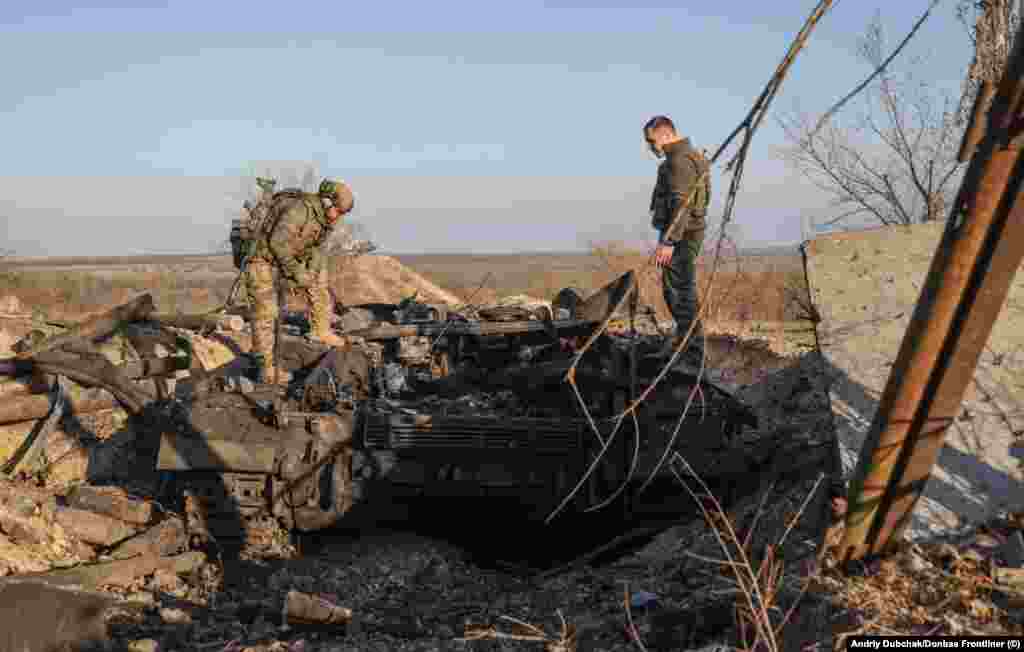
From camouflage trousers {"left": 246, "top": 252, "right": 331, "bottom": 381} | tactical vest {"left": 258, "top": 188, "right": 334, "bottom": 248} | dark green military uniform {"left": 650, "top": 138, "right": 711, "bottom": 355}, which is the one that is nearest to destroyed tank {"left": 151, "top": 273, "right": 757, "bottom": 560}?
dark green military uniform {"left": 650, "top": 138, "right": 711, "bottom": 355}

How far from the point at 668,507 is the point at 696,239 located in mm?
2223

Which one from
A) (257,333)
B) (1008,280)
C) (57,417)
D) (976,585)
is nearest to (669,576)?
(976,585)

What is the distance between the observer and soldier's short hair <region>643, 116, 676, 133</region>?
7.72 meters

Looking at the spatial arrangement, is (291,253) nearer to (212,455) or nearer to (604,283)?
(212,455)

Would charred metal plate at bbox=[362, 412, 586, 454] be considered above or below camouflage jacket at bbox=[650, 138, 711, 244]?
below

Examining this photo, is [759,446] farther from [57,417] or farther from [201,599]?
[57,417]

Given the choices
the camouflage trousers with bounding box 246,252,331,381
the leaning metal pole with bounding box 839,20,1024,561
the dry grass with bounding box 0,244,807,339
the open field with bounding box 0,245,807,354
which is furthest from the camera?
the dry grass with bounding box 0,244,807,339

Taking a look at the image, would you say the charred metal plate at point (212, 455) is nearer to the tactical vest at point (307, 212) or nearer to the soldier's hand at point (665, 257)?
the tactical vest at point (307, 212)

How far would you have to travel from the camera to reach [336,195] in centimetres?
918

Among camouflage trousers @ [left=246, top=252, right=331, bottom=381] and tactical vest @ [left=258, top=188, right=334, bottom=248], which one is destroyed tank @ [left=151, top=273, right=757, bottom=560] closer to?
camouflage trousers @ [left=246, top=252, right=331, bottom=381]

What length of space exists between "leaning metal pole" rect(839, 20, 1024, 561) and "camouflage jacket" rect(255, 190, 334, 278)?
6279mm

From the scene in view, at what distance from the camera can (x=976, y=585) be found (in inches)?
156
